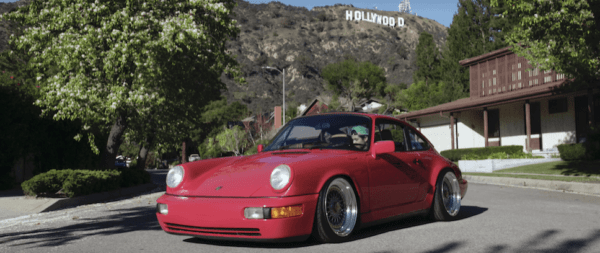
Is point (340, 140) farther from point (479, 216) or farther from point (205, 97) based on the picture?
point (205, 97)

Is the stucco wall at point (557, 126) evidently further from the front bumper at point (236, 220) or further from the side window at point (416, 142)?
the front bumper at point (236, 220)

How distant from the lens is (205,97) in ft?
62.1

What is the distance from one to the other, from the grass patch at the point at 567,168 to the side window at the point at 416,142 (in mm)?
10793

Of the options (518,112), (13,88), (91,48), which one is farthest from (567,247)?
(518,112)

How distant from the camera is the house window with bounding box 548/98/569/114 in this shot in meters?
24.8

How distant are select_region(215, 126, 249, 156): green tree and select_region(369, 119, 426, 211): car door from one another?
176 ft

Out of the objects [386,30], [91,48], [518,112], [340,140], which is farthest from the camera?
[386,30]

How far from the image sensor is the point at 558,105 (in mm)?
25250

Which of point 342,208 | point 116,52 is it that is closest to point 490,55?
point 116,52

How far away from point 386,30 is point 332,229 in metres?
172

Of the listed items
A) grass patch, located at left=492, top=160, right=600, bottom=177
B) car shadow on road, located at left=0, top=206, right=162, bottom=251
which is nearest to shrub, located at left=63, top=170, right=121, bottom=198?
car shadow on road, located at left=0, top=206, right=162, bottom=251

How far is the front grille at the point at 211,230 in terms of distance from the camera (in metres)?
4.52

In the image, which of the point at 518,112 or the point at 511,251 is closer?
the point at 511,251

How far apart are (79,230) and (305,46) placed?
472 ft
